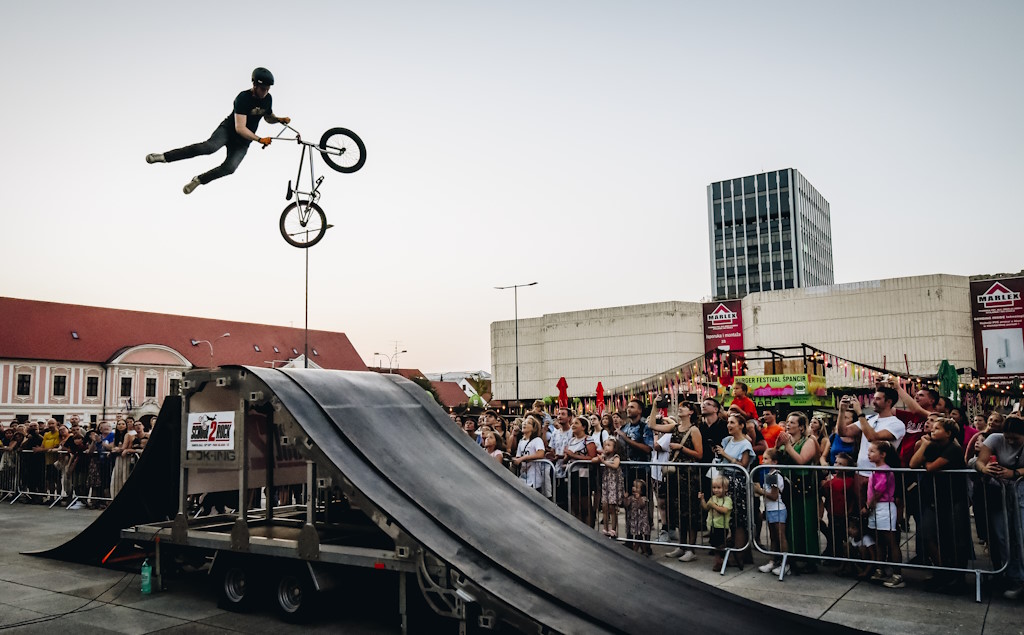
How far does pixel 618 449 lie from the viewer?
9781 millimetres

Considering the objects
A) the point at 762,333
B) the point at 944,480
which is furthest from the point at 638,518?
the point at 762,333

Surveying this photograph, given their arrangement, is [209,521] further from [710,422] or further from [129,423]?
[129,423]

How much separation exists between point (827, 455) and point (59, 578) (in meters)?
9.53

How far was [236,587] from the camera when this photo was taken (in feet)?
23.7

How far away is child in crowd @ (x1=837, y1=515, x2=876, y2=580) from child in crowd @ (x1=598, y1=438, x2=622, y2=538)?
8.89ft

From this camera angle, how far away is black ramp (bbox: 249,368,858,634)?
536 cm

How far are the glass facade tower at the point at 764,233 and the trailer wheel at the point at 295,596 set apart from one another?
116 metres

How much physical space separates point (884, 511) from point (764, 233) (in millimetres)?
121515

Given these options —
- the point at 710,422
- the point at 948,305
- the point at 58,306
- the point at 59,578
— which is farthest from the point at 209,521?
the point at 58,306

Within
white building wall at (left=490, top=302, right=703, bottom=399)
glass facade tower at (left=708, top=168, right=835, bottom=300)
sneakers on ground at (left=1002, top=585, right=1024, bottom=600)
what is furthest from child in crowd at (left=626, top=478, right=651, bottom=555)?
glass facade tower at (left=708, top=168, right=835, bottom=300)

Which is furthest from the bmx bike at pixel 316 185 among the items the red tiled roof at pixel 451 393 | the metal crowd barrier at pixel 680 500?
the red tiled roof at pixel 451 393

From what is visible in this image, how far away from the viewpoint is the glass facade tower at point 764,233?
11969 cm

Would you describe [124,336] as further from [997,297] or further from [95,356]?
[997,297]

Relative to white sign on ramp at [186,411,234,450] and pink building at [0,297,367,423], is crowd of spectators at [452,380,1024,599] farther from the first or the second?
pink building at [0,297,367,423]
